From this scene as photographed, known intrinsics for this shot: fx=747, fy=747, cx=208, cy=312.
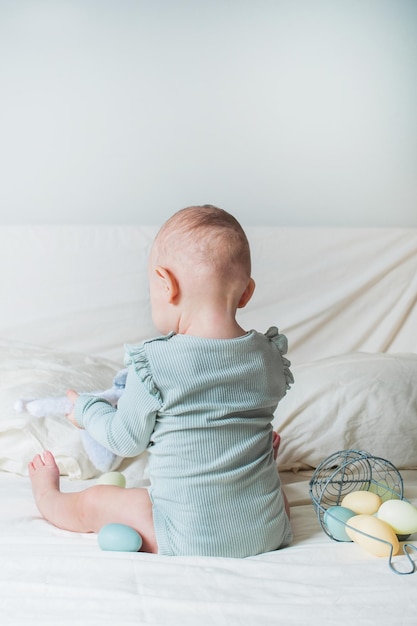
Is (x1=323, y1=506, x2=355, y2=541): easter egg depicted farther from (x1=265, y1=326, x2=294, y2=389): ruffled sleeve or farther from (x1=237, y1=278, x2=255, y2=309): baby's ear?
(x1=237, y1=278, x2=255, y2=309): baby's ear

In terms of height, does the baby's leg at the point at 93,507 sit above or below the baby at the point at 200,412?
below

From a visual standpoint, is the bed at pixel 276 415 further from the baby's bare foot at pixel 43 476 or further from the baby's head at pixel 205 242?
the baby's head at pixel 205 242

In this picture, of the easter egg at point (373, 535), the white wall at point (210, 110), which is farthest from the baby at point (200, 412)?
the white wall at point (210, 110)

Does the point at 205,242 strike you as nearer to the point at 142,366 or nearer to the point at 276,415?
the point at 142,366

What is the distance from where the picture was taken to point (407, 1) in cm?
254

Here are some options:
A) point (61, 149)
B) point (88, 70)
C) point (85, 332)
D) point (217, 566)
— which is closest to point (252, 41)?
point (88, 70)

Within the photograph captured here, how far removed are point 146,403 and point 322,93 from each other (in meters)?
1.71

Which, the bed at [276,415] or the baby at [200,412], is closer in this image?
the bed at [276,415]

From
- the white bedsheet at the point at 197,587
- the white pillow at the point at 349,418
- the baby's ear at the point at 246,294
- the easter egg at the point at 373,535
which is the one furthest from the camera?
the white pillow at the point at 349,418

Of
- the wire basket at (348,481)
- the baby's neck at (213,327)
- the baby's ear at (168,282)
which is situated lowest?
the wire basket at (348,481)

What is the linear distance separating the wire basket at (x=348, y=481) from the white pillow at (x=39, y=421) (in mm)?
469

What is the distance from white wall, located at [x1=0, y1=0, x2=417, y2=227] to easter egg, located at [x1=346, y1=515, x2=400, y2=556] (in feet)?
4.90

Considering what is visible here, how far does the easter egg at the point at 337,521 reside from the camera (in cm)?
118

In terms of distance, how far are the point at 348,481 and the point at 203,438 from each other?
1.11ft
